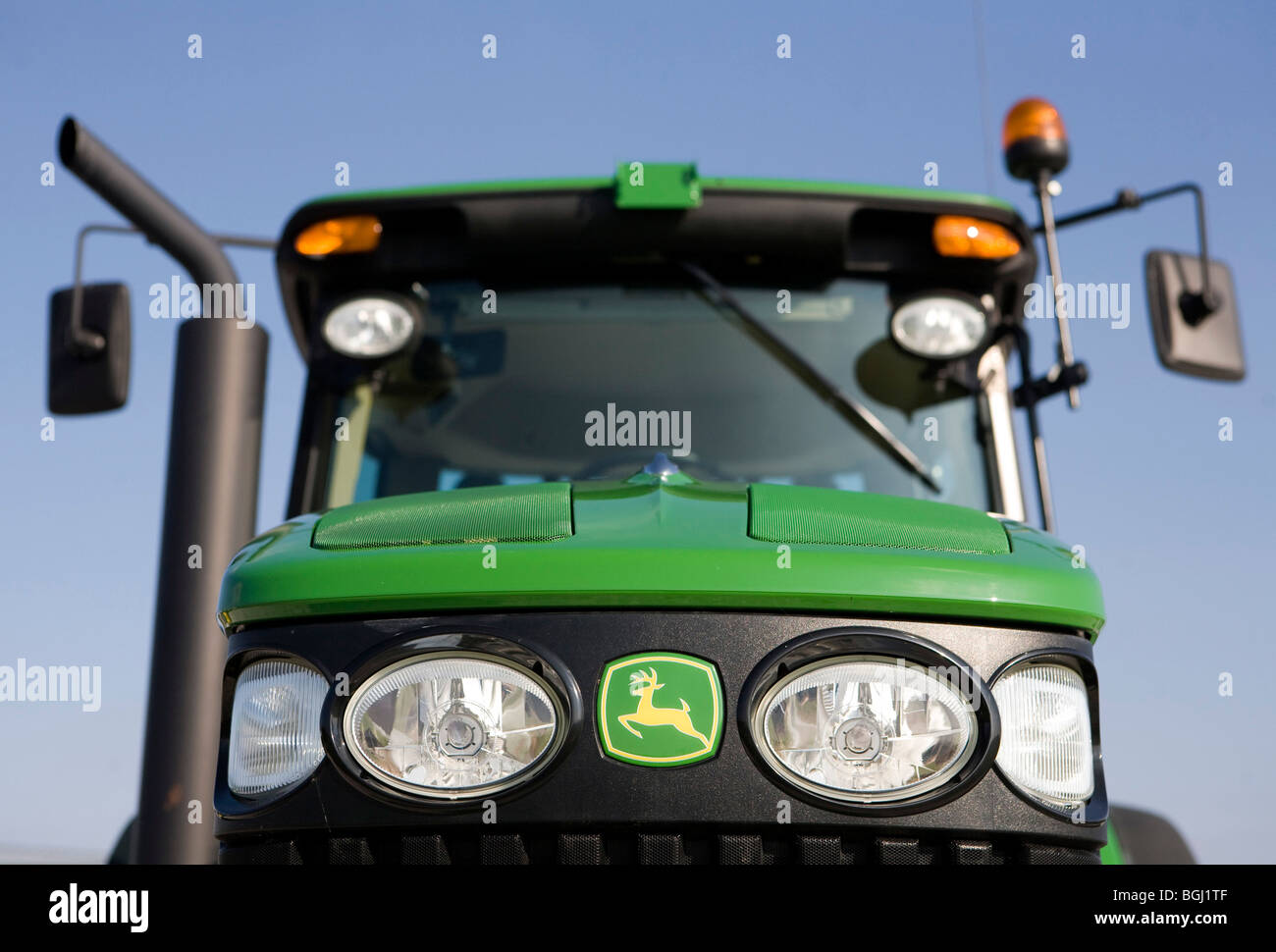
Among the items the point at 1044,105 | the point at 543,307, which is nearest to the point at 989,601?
the point at 543,307

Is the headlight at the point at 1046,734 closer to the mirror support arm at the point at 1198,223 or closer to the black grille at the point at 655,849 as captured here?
the black grille at the point at 655,849

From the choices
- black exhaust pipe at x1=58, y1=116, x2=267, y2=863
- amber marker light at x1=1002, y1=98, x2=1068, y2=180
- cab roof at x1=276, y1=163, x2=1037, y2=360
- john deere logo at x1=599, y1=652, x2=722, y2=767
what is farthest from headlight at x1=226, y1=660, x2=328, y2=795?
amber marker light at x1=1002, y1=98, x2=1068, y2=180

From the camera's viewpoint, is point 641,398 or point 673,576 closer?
point 673,576

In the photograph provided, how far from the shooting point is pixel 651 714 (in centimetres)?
177

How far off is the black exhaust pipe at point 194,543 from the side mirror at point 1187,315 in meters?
2.11

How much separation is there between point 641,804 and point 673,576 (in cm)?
30

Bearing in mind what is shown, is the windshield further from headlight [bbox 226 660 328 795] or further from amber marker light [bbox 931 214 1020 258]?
headlight [bbox 226 660 328 795]

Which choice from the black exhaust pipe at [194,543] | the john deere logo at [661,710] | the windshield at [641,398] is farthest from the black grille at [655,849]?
the windshield at [641,398]

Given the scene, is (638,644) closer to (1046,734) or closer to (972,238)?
(1046,734)

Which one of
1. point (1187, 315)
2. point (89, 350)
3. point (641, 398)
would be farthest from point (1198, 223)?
point (89, 350)

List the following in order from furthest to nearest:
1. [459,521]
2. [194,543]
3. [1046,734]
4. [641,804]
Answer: [194,543], [459,521], [1046,734], [641,804]
